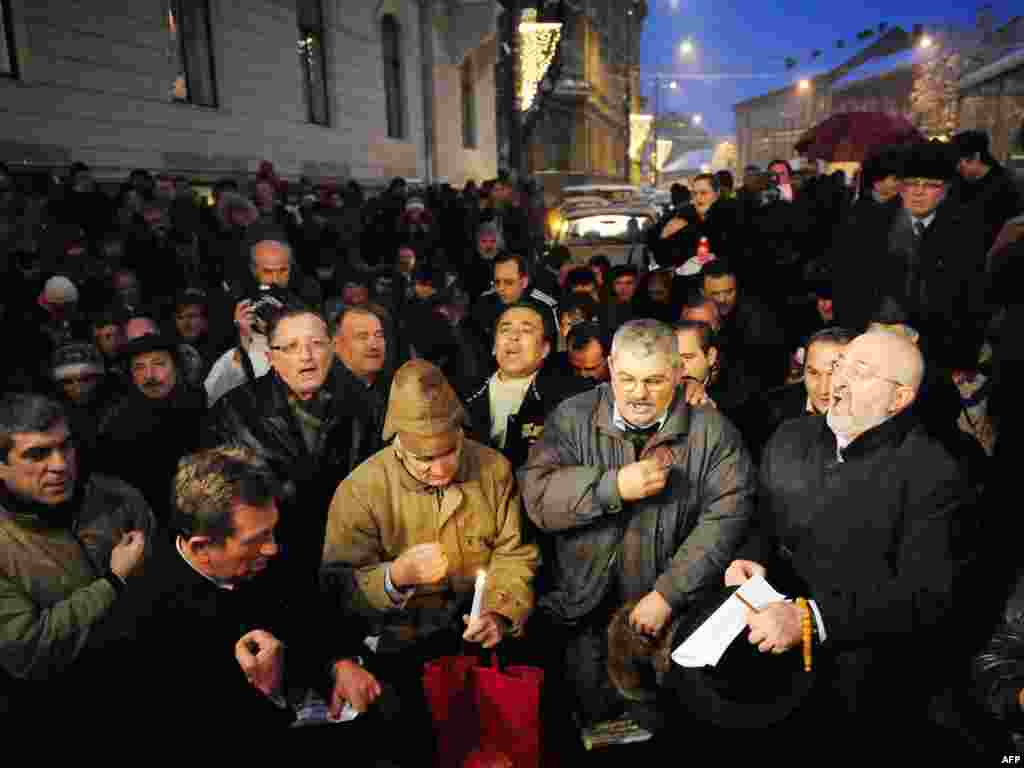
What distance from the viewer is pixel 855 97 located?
41250 millimetres

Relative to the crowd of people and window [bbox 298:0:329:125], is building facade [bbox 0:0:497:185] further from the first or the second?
the crowd of people

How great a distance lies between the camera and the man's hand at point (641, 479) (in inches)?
104

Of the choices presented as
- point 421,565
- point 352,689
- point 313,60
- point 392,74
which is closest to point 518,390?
point 421,565

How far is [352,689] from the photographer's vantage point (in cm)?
242

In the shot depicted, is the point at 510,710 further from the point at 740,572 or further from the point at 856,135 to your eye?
the point at 856,135

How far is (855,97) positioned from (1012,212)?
1635 inches

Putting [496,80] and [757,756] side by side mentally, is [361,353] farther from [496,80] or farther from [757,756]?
[496,80]

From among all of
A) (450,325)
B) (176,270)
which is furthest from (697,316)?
(176,270)

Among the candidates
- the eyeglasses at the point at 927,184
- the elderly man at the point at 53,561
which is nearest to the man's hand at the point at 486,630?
the elderly man at the point at 53,561

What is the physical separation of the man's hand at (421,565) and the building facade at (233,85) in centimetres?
769

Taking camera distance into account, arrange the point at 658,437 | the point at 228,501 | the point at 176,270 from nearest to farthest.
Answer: the point at 228,501, the point at 658,437, the point at 176,270

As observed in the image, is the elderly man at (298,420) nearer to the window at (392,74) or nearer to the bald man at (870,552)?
the bald man at (870,552)

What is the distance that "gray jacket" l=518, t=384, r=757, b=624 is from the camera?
9.24 ft

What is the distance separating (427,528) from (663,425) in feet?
3.26
